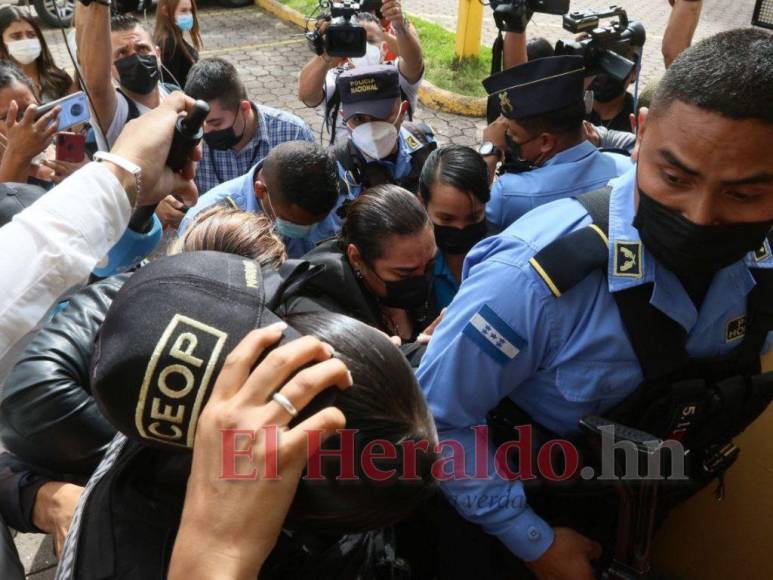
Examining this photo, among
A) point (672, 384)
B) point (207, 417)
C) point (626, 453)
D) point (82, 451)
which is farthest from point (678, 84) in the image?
point (82, 451)

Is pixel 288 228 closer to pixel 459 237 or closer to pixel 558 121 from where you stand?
pixel 459 237

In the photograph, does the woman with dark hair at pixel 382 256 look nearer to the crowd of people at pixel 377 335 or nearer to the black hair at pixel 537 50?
the crowd of people at pixel 377 335

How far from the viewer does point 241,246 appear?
4.18 feet

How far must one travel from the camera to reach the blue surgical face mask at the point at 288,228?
256 cm

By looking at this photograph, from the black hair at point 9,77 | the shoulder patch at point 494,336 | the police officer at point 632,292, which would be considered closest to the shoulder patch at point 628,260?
the police officer at point 632,292

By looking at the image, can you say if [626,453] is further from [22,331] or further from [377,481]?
[22,331]

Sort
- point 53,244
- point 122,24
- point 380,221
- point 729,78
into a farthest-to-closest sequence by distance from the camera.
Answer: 1. point 122,24
2. point 380,221
3. point 729,78
4. point 53,244

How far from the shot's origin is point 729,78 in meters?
1.23

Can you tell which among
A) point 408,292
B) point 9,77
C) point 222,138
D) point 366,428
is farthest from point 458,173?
point 9,77

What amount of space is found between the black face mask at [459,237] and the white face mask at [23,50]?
3189 mm

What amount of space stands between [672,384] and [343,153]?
2.17 metres

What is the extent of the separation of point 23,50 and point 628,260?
4150mm

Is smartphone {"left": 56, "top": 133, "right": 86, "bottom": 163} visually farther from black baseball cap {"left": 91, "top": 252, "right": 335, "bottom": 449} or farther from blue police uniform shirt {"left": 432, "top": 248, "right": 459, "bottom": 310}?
black baseball cap {"left": 91, "top": 252, "right": 335, "bottom": 449}

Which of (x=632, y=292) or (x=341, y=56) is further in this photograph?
(x=341, y=56)
